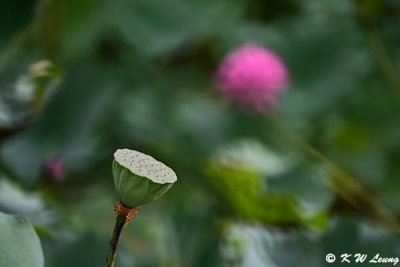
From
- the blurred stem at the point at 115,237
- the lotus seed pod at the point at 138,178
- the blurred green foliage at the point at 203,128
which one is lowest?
the blurred stem at the point at 115,237

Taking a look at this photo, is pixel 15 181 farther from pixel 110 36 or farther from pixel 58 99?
pixel 110 36

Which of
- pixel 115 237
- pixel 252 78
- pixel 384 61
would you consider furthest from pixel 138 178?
pixel 384 61

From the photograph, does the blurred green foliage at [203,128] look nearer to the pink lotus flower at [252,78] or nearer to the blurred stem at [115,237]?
the pink lotus flower at [252,78]

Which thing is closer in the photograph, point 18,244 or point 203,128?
point 18,244

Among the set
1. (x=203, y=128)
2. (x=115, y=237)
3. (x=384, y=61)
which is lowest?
(x=115, y=237)

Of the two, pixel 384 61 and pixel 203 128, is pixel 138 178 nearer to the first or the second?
pixel 203 128

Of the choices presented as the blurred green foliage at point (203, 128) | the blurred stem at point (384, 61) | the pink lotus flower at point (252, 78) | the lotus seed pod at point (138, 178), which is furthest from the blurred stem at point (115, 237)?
the blurred stem at point (384, 61)
